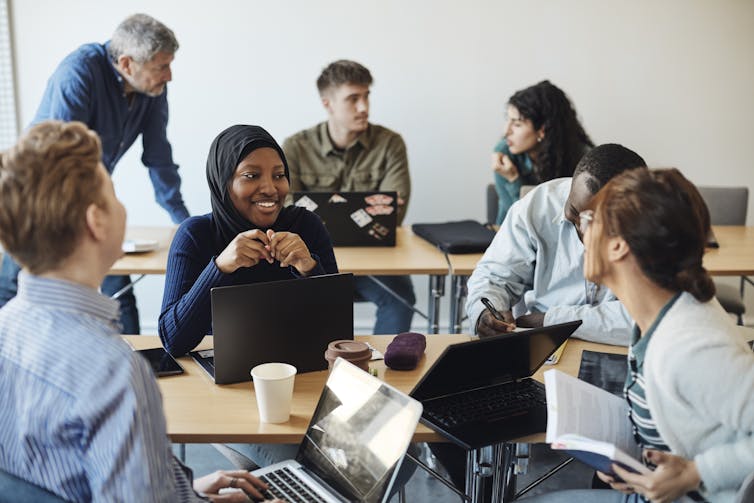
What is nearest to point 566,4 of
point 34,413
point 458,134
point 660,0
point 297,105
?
point 660,0

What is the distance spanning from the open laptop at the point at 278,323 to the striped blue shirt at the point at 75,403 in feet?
1.66

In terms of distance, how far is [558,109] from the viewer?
3.42m

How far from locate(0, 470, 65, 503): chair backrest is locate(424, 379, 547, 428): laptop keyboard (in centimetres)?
75

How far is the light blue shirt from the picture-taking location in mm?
2165

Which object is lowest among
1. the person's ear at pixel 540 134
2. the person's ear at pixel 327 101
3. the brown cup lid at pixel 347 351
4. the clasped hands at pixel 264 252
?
the brown cup lid at pixel 347 351

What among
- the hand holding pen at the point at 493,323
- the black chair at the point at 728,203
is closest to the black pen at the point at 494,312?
the hand holding pen at the point at 493,323

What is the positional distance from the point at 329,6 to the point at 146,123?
1.18 m

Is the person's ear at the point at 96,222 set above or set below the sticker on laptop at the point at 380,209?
above

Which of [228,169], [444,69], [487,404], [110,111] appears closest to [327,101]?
[444,69]

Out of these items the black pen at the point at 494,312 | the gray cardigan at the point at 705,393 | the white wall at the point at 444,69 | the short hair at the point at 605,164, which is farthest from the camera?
the white wall at the point at 444,69

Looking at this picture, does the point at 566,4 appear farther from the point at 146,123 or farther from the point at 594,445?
the point at 594,445

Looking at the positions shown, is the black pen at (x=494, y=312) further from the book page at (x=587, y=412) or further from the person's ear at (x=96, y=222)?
the person's ear at (x=96, y=222)

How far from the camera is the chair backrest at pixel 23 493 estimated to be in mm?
1005

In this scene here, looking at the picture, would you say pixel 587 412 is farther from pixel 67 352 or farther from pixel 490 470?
pixel 67 352
